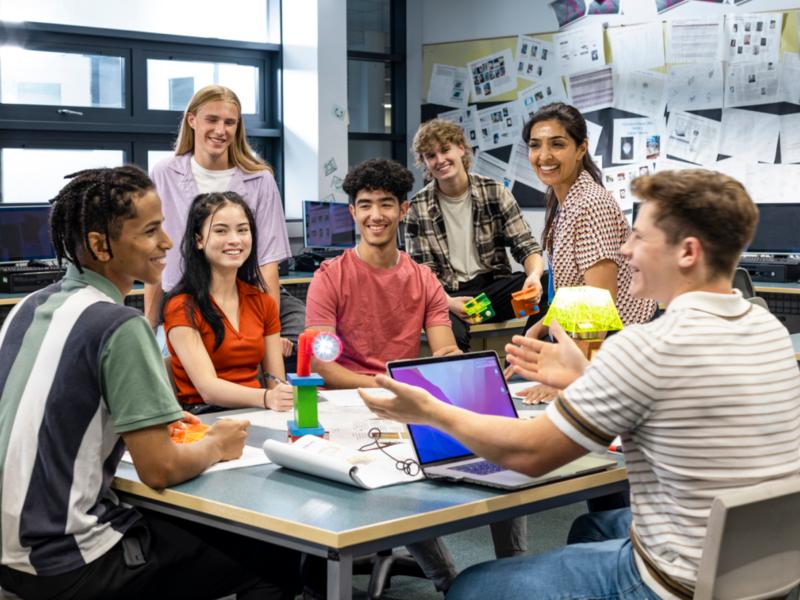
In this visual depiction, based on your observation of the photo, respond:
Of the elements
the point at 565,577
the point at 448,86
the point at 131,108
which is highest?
the point at 448,86

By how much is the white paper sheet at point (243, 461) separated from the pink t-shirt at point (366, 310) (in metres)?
0.80

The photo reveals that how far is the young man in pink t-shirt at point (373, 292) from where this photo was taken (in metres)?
2.37

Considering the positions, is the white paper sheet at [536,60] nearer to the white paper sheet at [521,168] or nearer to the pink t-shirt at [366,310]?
the white paper sheet at [521,168]

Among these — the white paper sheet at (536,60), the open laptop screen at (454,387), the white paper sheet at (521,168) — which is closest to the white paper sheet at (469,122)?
the white paper sheet at (521,168)

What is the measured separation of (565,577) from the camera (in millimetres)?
1272

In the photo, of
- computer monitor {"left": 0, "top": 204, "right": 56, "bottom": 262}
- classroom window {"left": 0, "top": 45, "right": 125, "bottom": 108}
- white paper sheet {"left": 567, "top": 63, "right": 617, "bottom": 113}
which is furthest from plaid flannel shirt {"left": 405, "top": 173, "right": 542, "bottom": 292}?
classroom window {"left": 0, "top": 45, "right": 125, "bottom": 108}

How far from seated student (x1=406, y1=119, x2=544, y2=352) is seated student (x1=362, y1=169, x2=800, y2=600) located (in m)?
2.19

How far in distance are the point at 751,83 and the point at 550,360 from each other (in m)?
3.89

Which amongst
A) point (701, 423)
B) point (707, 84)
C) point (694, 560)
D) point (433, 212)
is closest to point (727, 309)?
point (701, 423)

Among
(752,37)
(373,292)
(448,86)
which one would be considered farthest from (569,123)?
(448,86)

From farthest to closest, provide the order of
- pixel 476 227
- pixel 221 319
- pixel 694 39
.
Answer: pixel 694 39 < pixel 476 227 < pixel 221 319

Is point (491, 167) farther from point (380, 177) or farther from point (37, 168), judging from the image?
point (380, 177)

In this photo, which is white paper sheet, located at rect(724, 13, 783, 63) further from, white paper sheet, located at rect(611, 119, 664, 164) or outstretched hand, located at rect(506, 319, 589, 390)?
outstretched hand, located at rect(506, 319, 589, 390)

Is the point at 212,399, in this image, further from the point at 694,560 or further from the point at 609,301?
the point at 694,560
